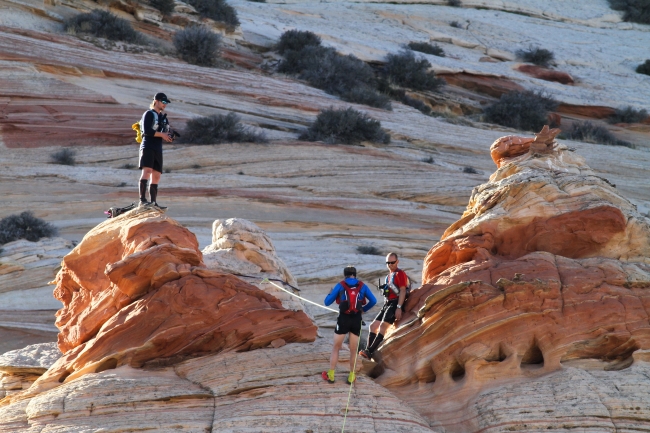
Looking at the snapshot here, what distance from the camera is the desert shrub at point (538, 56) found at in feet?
114

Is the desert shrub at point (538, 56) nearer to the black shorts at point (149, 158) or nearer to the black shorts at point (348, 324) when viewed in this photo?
the black shorts at point (149, 158)

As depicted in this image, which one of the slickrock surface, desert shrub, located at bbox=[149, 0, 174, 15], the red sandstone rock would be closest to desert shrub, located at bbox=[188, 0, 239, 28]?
desert shrub, located at bbox=[149, 0, 174, 15]

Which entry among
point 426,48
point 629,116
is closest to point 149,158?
point 629,116

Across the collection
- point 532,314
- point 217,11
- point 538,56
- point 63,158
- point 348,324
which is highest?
point 217,11

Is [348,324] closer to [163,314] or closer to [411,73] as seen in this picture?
[163,314]

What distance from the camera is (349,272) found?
8867 millimetres

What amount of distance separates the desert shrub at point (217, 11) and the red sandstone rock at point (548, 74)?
11.3 metres

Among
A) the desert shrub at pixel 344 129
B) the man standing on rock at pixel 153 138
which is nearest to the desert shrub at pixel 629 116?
the desert shrub at pixel 344 129

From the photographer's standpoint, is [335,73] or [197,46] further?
[335,73]

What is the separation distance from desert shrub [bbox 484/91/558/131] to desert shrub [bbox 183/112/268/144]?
1021cm

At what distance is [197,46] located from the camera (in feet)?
86.6

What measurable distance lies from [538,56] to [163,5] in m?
15.0

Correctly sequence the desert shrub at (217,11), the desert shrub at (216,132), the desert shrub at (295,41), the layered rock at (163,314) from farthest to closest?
the desert shrub at (217,11) < the desert shrub at (295,41) < the desert shrub at (216,132) < the layered rock at (163,314)

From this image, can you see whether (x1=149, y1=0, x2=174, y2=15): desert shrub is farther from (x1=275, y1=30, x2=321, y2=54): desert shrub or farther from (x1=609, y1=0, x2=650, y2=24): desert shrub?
(x1=609, y1=0, x2=650, y2=24): desert shrub
